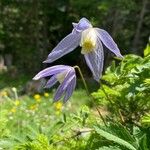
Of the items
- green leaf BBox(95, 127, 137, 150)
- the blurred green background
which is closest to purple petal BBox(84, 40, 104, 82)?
green leaf BBox(95, 127, 137, 150)

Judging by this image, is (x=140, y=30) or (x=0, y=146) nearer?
(x=0, y=146)

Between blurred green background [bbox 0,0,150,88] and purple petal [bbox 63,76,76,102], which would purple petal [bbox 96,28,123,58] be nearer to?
purple petal [bbox 63,76,76,102]

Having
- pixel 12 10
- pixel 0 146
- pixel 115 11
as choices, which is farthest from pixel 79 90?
pixel 0 146

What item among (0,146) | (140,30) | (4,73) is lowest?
(4,73)

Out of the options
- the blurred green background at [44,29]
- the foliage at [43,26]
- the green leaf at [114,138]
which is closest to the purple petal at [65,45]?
the green leaf at [114,138]

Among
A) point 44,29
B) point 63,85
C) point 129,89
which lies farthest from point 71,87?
point 44,29

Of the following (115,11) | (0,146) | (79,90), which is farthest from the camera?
(115,11)

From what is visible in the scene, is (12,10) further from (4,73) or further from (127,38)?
(127,38)
